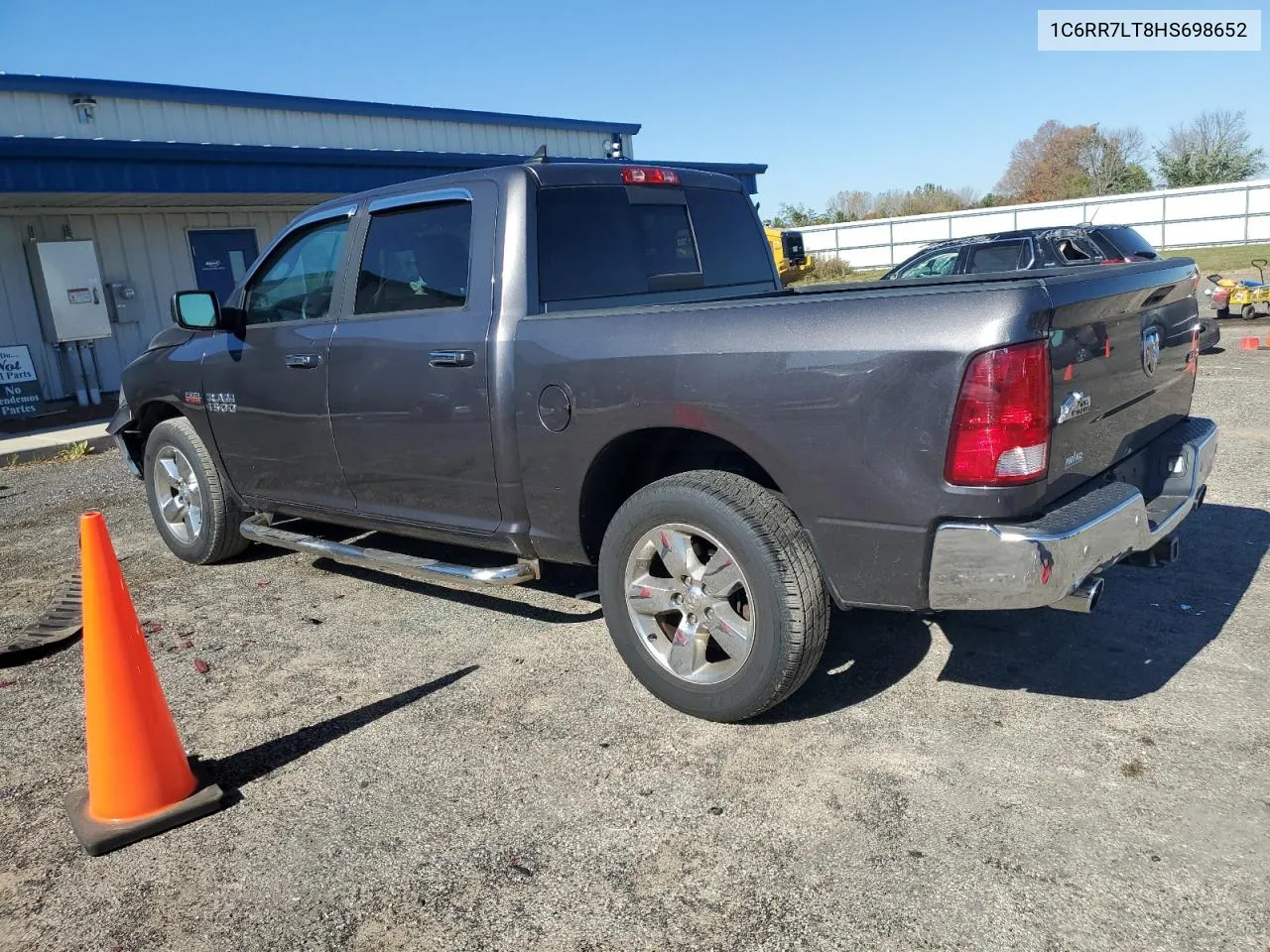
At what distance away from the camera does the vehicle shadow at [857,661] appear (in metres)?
3.62

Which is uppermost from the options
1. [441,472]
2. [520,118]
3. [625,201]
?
[520,118]

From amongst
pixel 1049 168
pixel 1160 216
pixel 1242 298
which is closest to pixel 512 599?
pixel 1242 298

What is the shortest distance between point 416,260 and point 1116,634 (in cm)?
330

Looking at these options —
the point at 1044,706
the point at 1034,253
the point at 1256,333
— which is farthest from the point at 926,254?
the point at 1044,706

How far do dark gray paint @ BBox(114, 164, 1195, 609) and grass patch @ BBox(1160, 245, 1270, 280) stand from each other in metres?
22.3

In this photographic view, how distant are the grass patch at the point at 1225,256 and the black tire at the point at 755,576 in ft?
74.5

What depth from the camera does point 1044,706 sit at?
138 inches

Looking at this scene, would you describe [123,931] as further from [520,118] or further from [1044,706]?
[520,118]

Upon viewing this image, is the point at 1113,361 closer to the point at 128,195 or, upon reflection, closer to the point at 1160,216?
the point at 128,195

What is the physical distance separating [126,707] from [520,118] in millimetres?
19647

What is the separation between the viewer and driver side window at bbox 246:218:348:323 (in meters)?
4.69

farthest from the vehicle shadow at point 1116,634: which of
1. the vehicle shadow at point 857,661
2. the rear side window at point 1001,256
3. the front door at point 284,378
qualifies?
the rear side window at point 1001,256

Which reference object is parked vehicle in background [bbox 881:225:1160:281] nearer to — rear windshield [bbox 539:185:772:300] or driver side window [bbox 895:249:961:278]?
driver side window [bbox 895:249:961:278]

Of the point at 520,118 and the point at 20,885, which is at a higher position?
the point at 520,118
